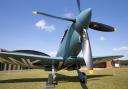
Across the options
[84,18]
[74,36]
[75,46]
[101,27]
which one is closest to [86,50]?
[75,46]

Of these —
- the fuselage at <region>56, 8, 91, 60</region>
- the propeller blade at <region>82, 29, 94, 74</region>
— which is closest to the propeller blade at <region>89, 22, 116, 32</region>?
the fuselage at <region>56, 8, 91, 60</region>

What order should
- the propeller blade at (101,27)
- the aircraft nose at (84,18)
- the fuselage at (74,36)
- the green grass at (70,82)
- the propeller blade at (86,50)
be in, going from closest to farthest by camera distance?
the propeller blade at (86,50) → the green grass at (70,82) → the aircraft nose at (84,18) → the fuselage at (74,36) → the propeller blade at (101,27)

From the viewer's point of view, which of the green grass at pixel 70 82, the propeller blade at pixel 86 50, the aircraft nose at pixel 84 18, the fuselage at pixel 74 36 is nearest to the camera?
the propeller blade at pixel 86 50

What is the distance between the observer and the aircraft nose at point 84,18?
13.9m

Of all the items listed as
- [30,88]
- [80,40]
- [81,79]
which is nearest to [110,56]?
[81,79]

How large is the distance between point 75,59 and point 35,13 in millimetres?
5567

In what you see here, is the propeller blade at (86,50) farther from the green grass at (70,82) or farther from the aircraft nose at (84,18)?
the green grass at (70,82)

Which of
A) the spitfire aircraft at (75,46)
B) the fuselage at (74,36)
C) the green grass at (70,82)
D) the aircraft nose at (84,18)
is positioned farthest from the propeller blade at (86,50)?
the green grass at (70,82)

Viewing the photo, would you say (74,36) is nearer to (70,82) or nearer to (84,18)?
(84,18)

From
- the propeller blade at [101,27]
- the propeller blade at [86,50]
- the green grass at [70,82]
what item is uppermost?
the propeller blade at [101,27]

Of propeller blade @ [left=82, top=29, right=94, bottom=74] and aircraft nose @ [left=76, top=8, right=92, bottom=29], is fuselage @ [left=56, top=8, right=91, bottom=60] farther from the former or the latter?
propeller blade @ [left=82, top=29, right=94, bottom=74]

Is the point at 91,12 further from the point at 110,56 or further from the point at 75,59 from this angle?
the point at 110,56

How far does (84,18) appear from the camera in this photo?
14.1 meters

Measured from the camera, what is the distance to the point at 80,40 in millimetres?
14828
